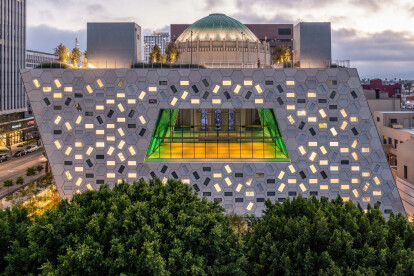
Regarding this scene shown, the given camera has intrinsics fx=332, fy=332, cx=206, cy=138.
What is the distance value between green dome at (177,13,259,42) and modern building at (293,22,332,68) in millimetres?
14986

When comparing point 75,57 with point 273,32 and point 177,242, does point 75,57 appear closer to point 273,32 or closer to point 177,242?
point 177,242

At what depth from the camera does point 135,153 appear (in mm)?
30109

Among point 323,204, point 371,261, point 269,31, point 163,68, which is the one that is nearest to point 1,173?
point 163,68

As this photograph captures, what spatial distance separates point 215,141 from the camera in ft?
109

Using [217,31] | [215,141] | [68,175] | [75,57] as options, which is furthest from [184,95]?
[217,31]

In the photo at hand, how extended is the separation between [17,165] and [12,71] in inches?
1024

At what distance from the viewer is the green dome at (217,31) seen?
4744cm

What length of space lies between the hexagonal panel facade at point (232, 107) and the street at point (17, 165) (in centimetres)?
2296

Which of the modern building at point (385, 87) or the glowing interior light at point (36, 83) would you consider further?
the modern building at point (385, 87)

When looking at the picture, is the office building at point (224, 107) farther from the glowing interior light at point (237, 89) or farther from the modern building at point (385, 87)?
the modern building at point (385, 87)

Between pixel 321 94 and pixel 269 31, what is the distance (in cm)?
7789

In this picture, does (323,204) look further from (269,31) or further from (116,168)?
(269,31)

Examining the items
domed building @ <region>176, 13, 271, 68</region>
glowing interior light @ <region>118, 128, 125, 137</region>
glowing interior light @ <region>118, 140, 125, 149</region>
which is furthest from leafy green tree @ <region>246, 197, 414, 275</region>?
domed building @ <region>176, 13, 271, 68</region>

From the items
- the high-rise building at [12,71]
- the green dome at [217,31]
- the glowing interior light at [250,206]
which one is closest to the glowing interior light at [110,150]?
the glowing interior light at [250,206]
